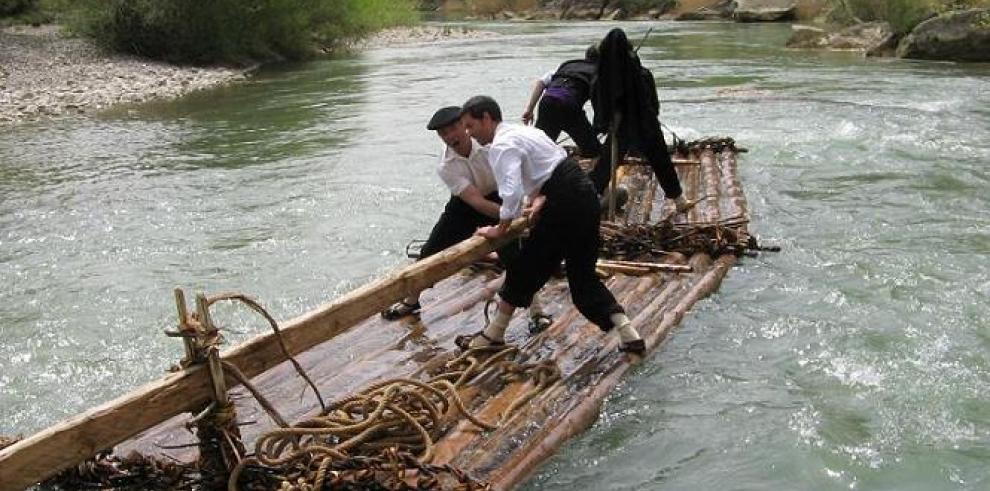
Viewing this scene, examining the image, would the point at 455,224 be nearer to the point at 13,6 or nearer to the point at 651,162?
the point at 651,162

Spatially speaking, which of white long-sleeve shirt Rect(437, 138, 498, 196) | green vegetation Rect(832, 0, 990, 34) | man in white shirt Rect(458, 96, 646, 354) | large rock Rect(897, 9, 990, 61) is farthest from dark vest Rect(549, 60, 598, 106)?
green vegetation Rect(832, 0, 990, 34)

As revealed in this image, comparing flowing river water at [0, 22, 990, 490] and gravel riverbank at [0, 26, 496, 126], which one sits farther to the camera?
gravel riverbank at [0, 26, 496, 126]

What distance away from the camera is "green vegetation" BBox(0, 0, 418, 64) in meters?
31.2

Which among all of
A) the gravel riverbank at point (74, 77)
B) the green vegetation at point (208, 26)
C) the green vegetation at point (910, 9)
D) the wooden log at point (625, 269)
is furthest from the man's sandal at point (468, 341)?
the green vegetation at point (208, 26)

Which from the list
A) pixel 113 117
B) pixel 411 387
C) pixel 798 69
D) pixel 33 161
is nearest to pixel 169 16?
pixel 113 117

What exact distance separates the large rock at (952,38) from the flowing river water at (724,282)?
7.02ft

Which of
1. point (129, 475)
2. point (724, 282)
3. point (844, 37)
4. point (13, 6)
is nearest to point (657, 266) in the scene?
point (724, 282)

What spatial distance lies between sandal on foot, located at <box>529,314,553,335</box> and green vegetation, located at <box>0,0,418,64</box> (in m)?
28.0

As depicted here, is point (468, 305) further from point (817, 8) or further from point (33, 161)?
point (817, 8)

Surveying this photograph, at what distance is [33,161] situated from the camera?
52.7 ft

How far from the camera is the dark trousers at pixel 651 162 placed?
855 cm

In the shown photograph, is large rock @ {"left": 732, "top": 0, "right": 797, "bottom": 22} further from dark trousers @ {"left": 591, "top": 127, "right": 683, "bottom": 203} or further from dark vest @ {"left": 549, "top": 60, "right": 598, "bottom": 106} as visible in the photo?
dark vest @ {"left": 549, "top": 60, "right": 598, "bottom": 106}

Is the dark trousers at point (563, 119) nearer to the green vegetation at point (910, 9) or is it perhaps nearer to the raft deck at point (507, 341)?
the raft deck at point (507, 341)

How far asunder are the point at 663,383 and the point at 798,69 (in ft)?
65.6
